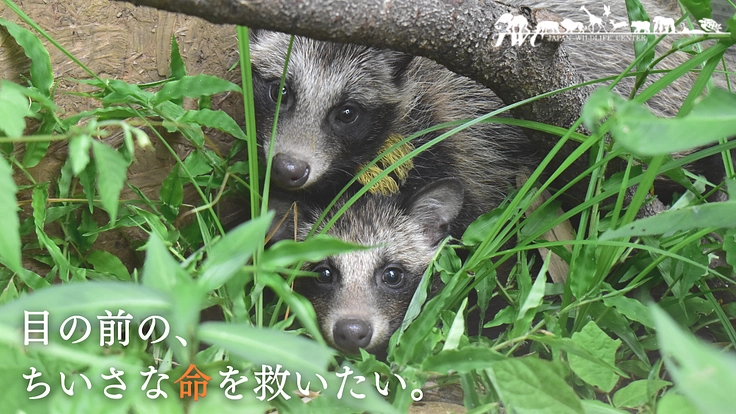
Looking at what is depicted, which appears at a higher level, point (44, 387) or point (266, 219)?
point (266, 219)

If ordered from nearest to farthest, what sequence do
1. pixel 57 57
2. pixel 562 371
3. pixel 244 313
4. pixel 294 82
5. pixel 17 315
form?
pixel 17 315, pixel 562 371, pixel 244 313, pixel 57 57, pixel 294 82

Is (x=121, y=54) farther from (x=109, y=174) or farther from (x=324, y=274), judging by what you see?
(x=109, y=174)

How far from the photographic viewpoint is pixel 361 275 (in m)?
2.95

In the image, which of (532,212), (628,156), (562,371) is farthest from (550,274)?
(562,371)

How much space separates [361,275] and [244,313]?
47.1 inches

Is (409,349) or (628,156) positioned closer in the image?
(409,349)

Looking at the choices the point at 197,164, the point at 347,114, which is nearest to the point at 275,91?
the point at 347,114

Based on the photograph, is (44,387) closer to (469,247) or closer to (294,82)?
(469,247)

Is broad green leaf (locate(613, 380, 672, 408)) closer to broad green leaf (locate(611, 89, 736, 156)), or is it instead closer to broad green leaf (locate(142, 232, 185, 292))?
broad green leaf (locate(611, 89, 736, 156))

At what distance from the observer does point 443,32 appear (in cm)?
207

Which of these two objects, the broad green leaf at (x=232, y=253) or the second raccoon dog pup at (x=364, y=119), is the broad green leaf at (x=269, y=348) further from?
the second raccoon dog pup at (x=364, y=119)

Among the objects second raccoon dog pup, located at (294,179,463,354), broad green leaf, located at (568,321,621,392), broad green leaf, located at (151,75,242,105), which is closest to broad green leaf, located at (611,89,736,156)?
broad green leaf, located at (568,321,621,392)

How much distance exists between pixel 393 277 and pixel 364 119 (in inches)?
28.8

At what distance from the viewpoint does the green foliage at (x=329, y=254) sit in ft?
3.83
